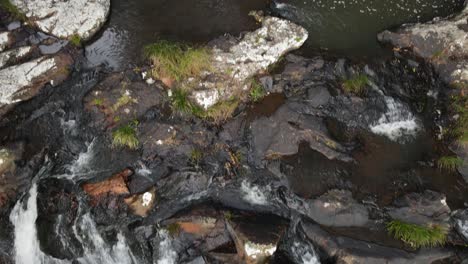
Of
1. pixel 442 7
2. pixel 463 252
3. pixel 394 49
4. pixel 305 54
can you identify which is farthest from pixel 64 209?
pixel 442 7

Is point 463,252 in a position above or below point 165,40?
below

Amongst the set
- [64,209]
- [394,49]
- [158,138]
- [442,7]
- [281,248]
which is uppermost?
[442,7]

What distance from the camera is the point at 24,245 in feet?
27.7

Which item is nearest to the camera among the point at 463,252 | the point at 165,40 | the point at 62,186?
the point at 463,252

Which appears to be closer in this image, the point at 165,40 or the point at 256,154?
the point at 256,154

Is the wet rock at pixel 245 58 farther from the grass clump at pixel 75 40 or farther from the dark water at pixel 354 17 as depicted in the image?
the grass clump at pixel 75 40

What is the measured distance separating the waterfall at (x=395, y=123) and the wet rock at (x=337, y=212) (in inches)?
90.3

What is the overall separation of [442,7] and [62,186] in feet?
38.5

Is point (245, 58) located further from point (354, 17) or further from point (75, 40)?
point (75, 40)

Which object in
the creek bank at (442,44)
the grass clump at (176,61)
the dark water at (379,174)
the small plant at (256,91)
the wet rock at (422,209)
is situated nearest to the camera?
the wet rock at (422,209)

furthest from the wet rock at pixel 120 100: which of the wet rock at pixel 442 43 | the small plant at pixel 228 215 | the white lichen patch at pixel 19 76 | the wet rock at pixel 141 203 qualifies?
the wet rock at pixel 442 43

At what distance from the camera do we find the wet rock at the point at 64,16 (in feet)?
34.0

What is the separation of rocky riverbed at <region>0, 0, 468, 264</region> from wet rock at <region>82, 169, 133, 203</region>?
0.09 ft

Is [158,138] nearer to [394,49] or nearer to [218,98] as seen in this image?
[218,98]
